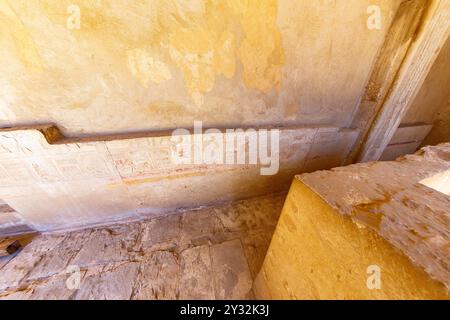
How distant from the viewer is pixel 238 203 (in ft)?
8.14

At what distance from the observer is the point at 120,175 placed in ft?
6.17

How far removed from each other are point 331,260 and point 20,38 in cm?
238

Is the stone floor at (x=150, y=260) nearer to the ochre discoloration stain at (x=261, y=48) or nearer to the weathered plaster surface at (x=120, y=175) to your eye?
the weathered plaster surface at (x=120, y=175)

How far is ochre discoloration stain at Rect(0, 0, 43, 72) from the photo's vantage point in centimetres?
117

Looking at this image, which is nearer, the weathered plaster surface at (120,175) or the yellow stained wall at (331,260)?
the yellow stained wall at (331,260)

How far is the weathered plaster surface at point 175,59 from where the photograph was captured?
4.27ft

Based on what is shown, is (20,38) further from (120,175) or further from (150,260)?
(150,260)

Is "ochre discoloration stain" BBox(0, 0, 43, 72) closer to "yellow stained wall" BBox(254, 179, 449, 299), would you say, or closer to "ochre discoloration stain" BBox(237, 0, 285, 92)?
"ochre discoloration stain" BBox(237, 0, 285, 92)

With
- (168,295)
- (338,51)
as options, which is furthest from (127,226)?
(338,51)

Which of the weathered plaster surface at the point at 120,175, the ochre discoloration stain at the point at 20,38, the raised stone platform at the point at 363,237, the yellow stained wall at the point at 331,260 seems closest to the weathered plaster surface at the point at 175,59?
the ochre discoloration stain at the point at 20,38

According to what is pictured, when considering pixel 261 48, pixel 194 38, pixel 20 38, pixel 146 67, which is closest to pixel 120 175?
pixel 146 67

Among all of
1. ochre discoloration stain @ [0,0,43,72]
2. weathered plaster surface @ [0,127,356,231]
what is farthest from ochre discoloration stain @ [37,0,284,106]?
weathered plaster surface @ [0,127,356,231]
